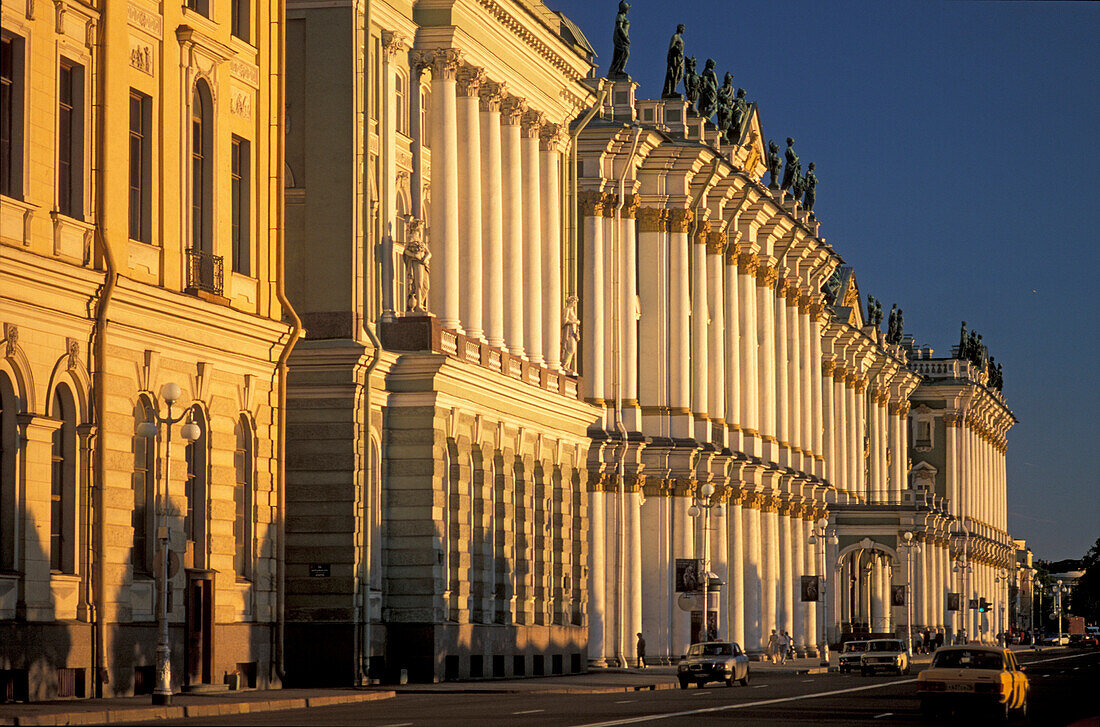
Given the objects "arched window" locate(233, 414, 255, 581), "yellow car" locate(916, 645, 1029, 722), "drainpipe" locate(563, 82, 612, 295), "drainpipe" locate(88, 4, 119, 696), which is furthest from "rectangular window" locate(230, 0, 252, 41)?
"drainpipe" locate(563, 82, 612, 295)

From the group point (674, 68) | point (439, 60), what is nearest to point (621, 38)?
point (674, 68)

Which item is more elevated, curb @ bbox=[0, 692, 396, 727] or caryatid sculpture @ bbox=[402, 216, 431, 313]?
caryatid sculpture @ bbox=[402, 216, 431, 313]

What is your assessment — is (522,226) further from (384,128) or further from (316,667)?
(316,667)

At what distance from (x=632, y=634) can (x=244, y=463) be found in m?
36.5

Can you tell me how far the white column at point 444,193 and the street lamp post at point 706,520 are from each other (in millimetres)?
19390

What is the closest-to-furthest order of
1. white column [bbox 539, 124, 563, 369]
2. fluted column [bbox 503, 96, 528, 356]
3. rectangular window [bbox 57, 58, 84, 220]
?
1. rectangular window [bbox 57, 58, 84, 220]
2. fluted column [bbox 503, 96, 528, 356]
3. white column [bbox 539, 124, 563, 369]

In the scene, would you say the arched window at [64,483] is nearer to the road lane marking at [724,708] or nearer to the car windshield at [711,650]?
the road lane marking at [724,708]

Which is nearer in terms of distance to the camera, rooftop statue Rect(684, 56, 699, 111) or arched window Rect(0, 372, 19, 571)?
Result: arched window Rect(0, 372, 19, 571)

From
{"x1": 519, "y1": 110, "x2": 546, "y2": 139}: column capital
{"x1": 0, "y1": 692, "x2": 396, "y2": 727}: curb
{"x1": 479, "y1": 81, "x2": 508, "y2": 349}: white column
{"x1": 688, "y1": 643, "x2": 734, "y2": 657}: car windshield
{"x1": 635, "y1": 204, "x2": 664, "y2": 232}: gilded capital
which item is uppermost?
{"x1": 519, "y1": 110, "x2": 546, "y2": 139}: column capital

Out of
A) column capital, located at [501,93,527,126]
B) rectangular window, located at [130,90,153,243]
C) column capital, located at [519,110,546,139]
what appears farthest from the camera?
column capital, located at [519,110,546,139]

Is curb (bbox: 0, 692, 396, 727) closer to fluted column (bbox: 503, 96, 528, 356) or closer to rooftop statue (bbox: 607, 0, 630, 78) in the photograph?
fluted column (bbox: 503, 96, 528, 356)

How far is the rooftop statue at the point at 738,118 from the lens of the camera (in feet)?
349

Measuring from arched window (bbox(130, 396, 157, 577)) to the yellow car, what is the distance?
16.2 m

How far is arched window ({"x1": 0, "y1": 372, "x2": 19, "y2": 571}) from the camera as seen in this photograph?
133ft
